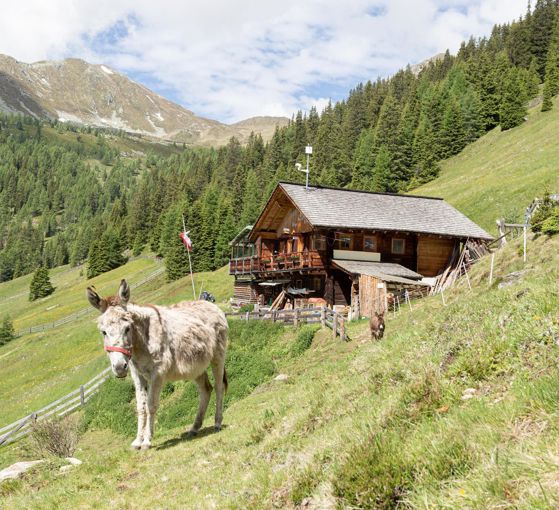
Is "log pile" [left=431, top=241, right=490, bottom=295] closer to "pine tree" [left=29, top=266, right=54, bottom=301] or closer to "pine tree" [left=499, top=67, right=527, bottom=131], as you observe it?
"pine tree" [left=499, top=67, right=527, bottom=131]

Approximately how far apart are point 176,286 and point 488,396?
69.0m

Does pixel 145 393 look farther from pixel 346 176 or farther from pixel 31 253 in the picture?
pixel 31 253

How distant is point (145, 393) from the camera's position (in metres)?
8.95

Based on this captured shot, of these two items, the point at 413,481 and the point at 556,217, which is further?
the point at 556,217

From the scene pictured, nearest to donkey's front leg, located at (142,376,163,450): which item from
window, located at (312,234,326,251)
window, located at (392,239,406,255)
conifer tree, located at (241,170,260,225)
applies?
window, located at (312,234,326,251)

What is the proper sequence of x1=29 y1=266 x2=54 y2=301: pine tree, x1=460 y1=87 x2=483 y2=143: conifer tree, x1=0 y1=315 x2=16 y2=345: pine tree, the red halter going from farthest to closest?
1. x1=29 y1=266 x2=54 y2=301: pine tree
2. x1=460 y1=87 x2=483 y2=143: conifer tree
3. x1=0 y1=315 x2=16 y2=345: pine tree
4. the red halter

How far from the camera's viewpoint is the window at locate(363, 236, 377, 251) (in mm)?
35875

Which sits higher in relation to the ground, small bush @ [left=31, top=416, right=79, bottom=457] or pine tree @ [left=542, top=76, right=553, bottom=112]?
pine tree @ [left=542, top=76, right=553, bottom=112]

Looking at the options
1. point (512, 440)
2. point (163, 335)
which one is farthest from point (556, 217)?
point (512, 440)

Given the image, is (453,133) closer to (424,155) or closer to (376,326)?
(424,155)

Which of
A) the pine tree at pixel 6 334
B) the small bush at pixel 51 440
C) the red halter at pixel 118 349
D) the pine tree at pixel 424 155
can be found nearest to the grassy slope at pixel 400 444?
the red halter at pixel 118 349

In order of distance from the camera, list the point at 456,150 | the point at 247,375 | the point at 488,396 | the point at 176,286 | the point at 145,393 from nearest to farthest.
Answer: the point at 488,396
the point at 145,393
the point at 247,375
the point at 176,286
the point at 456,150

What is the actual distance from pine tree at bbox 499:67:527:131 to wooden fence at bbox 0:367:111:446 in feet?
241

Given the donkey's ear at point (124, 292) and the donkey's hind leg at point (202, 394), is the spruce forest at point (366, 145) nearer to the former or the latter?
the donkey's hind leg at point (202, 394)
